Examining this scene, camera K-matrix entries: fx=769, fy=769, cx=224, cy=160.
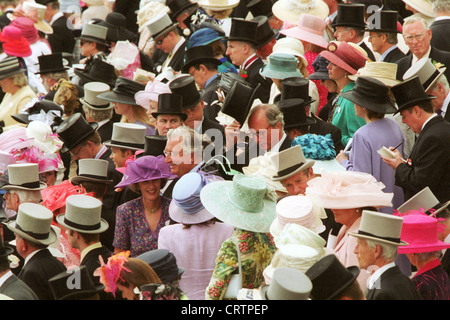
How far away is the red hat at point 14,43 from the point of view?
10359 millimetres

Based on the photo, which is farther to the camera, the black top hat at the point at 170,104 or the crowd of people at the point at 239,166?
the black top hat at the point at 170,104

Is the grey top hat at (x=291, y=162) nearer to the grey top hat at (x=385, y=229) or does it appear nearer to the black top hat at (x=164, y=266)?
the grey top hat at (x=385, y=229)

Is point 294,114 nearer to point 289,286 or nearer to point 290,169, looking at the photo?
point 290,169

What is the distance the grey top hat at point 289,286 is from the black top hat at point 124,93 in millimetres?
4343

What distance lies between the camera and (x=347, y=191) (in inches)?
200

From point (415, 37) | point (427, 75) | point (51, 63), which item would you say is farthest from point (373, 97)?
point (51, 63)

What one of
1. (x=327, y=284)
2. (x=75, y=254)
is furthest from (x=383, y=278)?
(x=75, y=254)

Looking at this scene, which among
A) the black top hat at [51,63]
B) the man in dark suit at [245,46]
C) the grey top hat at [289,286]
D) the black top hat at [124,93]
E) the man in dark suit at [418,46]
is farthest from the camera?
the black top hat at [51,63]

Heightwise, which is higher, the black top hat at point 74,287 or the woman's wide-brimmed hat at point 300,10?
the black top hat at point 74,287

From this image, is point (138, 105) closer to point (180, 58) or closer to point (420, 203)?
point (180, 58)

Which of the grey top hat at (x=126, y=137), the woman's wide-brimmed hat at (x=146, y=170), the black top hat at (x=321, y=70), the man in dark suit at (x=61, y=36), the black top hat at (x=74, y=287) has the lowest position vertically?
the man in dark suit at (x=61, y=36)

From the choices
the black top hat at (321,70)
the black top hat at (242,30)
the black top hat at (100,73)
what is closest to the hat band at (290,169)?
the black top hat at (321,70)

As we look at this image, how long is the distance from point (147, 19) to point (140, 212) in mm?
4797

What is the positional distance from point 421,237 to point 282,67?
10.4 ft
